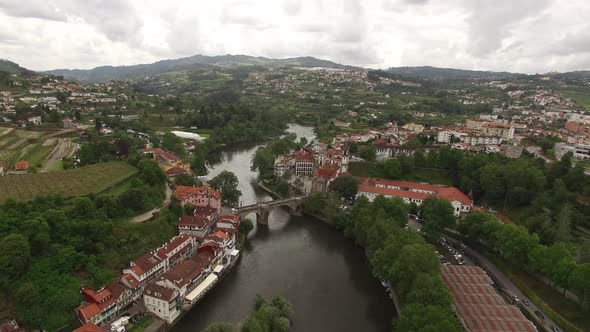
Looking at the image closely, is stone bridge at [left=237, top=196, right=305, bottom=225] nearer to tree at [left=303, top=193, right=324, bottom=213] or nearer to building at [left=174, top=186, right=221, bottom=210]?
tree at [left=303, top=193, right=324, bottom=213]

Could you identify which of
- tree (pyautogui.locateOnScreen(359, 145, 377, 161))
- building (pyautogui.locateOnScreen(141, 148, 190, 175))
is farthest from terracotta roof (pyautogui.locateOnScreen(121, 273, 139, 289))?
tree (pyautogui.locateOnScreen(359, 145, 377, 161))

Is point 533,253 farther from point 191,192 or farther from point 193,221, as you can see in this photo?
point 191,192

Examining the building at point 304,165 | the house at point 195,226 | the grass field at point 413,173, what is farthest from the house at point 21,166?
the grass field at point 413,173

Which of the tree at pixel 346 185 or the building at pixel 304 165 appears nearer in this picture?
the tree at pixel 346 185

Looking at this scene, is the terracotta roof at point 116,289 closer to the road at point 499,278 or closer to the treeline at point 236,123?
the road at point 499,278

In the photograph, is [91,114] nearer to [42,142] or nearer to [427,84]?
[42,142]

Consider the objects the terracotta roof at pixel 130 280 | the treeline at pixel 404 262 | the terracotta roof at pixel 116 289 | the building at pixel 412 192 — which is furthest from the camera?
the building at pixel 412 192
